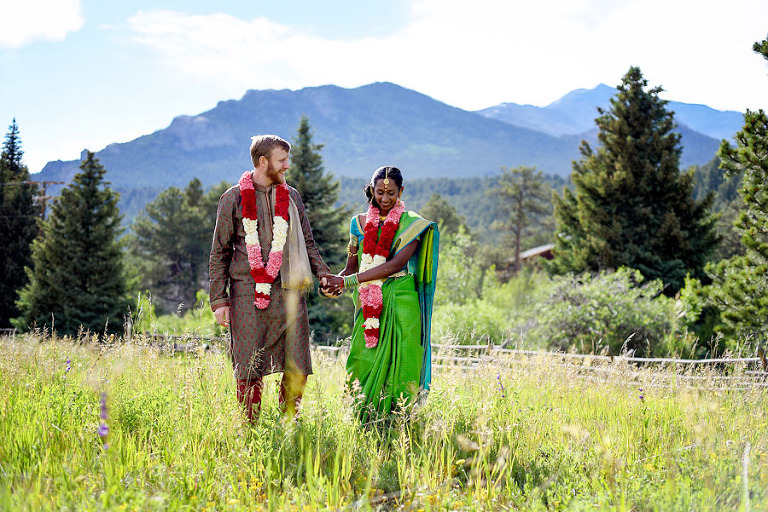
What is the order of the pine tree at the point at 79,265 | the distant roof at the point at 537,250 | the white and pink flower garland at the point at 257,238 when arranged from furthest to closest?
the distant roof at the point at 537,250
the pine tree at the point at 79,265
the white and pink flower garland at the point at 257,238

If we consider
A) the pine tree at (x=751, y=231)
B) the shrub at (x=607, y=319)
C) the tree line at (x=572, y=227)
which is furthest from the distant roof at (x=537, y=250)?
the pine tree at (x=751, y=231)

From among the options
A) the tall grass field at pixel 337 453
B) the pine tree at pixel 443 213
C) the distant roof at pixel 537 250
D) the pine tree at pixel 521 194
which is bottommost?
the tall grass field at pixel 337 453

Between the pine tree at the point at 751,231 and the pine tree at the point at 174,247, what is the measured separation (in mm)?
39577

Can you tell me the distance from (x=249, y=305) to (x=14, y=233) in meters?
33.5

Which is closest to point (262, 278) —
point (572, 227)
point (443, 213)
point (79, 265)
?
point (572, 227)

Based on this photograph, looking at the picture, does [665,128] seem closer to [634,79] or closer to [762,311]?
[634,79]

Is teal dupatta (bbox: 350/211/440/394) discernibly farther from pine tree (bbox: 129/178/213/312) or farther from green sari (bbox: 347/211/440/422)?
pine tree (bbox: 129/178/213/312)

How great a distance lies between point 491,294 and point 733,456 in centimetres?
2514

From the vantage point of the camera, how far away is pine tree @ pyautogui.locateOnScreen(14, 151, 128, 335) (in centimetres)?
2520

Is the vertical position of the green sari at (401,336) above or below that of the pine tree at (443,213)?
below

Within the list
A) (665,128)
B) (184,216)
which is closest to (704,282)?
(665,128)

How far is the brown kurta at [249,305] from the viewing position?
3936mm

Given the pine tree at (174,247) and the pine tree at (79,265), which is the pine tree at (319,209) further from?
the pine tree at (174,247)

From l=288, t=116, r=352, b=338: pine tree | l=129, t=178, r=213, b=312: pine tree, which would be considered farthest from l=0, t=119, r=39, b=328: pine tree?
l=288, t=116, r=352, b=338: pine tree
